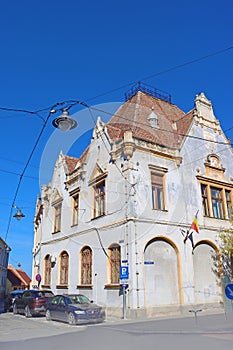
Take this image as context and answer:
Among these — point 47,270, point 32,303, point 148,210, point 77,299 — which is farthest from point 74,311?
point 47,270

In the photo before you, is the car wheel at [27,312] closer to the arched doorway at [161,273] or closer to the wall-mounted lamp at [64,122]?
the arched doorway at [161,273]

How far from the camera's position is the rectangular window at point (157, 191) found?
2070 centimetres

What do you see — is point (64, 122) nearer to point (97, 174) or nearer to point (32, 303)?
point (97, 174)

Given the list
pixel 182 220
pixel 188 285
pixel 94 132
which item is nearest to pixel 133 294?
pixel 188 285

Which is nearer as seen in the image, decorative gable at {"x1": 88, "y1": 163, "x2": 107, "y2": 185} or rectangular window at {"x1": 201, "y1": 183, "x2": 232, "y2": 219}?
decorative gable at {"x1": 88, "y1": 163, "x2": 107, "y2": 185}

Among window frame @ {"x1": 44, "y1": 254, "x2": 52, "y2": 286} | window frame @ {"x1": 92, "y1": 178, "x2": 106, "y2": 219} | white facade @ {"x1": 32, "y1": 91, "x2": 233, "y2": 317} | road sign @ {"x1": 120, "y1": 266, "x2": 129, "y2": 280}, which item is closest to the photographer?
road sign @ {"x1": 120, "y1": 266, "x2": 129, "y2": 280}

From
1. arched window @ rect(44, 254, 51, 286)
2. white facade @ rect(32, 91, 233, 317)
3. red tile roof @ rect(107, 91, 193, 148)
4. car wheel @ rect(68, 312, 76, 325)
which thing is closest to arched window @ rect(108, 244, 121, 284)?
white facade @ rect(32, 91, 233, 317)

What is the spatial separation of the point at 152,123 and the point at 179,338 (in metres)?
16.0

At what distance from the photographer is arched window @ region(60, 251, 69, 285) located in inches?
1003

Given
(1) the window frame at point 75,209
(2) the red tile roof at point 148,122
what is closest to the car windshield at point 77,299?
(1) the window frame at point 75,209

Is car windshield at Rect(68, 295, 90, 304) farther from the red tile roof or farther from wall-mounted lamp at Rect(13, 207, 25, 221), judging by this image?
the red tile roof

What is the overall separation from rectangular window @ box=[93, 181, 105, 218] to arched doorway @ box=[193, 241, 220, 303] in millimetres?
6769

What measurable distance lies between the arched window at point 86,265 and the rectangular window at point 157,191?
568 centimetres

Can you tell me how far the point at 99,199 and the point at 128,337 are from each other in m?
12.1
